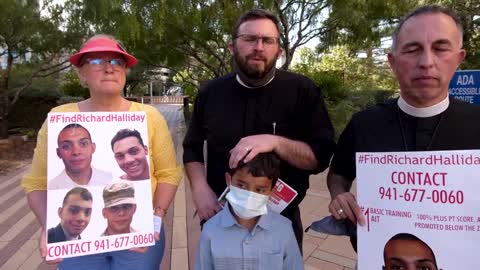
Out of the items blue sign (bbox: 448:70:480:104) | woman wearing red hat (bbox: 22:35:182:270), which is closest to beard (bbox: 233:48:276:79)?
woman wearing red hat (bbox: 22:35:182:270)

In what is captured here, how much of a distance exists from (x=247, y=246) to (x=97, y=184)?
78 centimetres

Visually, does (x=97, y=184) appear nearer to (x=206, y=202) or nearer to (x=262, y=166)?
(x=206, y=202)

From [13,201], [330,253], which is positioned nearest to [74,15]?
[13,201]

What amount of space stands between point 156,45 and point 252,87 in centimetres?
942

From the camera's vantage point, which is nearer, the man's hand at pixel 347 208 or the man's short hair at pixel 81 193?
the man's hand at pixel 347 208

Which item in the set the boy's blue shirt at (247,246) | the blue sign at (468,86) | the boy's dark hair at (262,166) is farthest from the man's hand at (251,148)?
the blue sign at (468,86)

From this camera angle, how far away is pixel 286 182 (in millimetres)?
2152

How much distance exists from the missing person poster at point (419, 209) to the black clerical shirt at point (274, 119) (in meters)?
0.55

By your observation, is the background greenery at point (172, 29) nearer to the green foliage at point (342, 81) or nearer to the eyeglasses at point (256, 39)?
the green foliage at point (342, 81)

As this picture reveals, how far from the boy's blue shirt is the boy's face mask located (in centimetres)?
7

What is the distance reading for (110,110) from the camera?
1990mm

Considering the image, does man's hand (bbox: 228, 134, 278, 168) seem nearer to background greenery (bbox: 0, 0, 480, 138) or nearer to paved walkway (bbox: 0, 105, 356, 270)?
paved walkway (bbox: 0, 105, 356, 270)

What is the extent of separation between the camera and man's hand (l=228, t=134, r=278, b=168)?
Answer: 182 centimetres

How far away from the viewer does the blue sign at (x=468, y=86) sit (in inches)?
163
